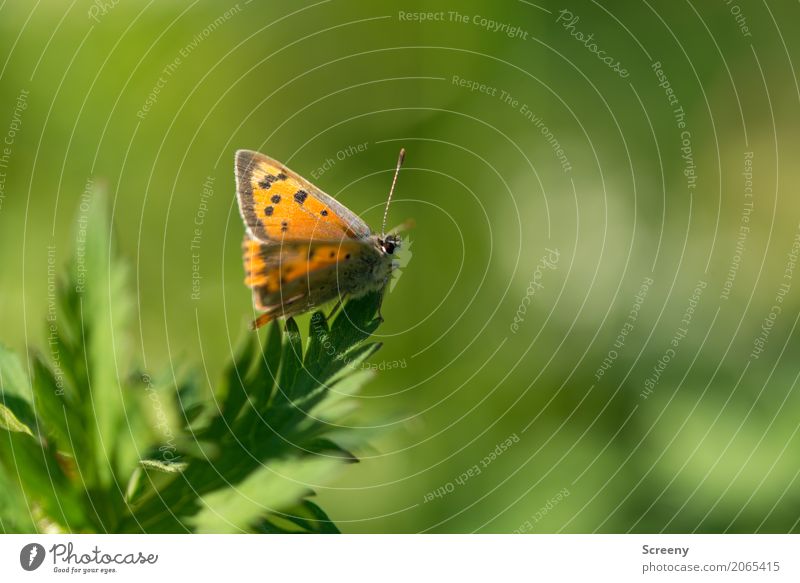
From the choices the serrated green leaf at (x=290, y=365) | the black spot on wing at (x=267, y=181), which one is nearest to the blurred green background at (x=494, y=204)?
the black spot on wing at (x=267, y=181)

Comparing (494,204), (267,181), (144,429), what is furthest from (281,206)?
(494,204)

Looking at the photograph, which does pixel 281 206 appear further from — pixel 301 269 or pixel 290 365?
pixel 290 365

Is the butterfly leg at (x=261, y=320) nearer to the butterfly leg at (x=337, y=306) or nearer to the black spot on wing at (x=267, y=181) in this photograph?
the butterfly leg at (x=337, y=306)

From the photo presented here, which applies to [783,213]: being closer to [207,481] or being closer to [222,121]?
[222,121]

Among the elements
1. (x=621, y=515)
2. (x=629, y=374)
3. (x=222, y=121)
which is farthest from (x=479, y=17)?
(x=621, y=515)

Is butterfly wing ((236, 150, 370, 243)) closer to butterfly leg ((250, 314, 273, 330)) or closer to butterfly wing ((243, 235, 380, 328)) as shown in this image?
butterfly wing ((243, 235, 380, 328))

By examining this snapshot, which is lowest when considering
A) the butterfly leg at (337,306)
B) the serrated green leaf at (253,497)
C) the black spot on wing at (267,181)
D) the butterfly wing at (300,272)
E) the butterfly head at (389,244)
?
the serrated green leaf at (253,497)

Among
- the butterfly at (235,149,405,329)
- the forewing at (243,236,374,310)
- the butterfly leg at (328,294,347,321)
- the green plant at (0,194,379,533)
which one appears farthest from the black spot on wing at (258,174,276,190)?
the green plant at (0,194,379,533)
